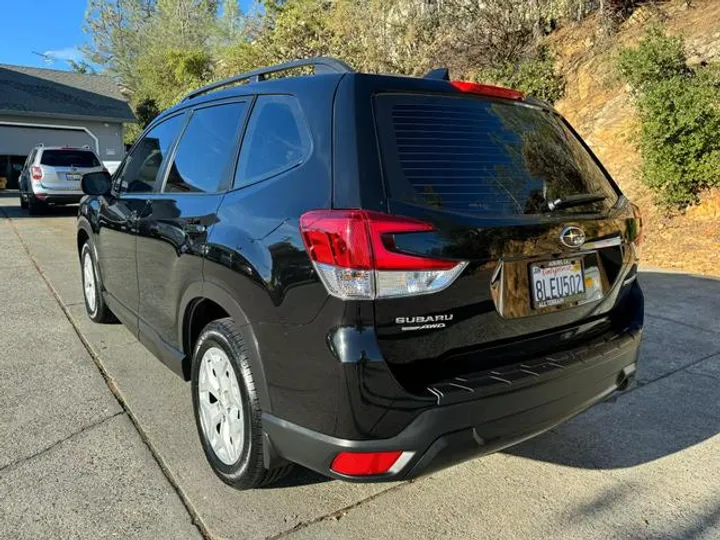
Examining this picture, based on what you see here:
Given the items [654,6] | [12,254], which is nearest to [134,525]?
[12,254]

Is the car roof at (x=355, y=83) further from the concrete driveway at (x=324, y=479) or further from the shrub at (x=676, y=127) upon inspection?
the shrub at (x=676, y=127)

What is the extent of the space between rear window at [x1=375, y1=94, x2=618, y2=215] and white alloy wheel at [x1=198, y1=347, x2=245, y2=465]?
118 cm

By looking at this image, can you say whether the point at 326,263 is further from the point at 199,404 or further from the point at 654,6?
the point at 654,6

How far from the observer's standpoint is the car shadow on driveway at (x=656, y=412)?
10.2 feet

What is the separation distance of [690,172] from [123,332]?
7.41 m

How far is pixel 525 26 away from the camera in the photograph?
13.0 meters

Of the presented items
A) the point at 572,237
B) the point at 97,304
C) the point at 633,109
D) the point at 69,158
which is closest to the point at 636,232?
the point at 572,237

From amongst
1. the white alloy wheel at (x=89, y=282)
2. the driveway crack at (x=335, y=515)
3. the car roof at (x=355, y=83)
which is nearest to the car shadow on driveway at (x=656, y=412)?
the driveway crack at (x=335, y=515)

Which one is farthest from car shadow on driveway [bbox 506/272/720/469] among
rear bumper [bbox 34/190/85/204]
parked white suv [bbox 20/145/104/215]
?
rear bumper [bbox 34/190/85/204]

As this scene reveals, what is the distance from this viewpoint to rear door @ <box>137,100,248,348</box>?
9.53 ft

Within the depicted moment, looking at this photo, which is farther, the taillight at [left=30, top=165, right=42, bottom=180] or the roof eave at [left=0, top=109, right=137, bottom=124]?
the roof eave at [left=0, top=109, right=137, bottom=124]

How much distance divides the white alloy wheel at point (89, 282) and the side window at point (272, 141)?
3.04 metres

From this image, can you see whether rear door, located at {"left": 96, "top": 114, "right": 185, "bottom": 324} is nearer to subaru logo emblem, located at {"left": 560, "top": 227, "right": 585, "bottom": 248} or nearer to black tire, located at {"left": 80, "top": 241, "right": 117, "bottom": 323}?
black tire, located at {"left": 80, "top": 241, "right": 117, "bottom": 323}

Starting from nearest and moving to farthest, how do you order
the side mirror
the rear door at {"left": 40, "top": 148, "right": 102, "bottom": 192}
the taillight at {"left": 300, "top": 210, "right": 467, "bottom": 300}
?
the taillight at {"left": 300, "top": 210, "right": 467, "bottom": 300}, the side mirror, the rear door at {"left": 40, "top": 148, "right": 102, "bottom": 192}
